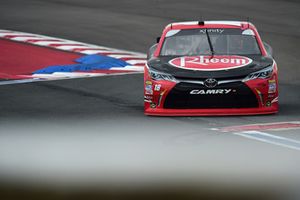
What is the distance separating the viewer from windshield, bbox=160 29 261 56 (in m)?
16.5

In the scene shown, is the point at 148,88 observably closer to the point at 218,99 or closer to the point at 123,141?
the point at 218,99

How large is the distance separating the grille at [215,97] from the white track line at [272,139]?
1.10 meters

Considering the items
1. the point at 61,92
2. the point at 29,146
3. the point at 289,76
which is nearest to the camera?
the point at 29,146

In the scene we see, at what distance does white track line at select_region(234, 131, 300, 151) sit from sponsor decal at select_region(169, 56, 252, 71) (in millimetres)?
1563

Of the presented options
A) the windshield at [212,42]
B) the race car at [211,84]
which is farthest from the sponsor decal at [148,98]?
the windshield at [212,42]

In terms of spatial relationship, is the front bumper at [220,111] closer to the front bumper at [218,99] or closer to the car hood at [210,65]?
the front bumper at [218,99]

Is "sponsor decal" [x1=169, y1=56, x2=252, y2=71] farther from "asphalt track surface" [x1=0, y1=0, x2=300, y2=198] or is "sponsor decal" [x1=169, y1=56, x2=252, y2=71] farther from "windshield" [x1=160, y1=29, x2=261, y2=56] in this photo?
"asphalt track surface" [x1=0, y1=0, x2=300, y2=198]

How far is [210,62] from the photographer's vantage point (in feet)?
51.9

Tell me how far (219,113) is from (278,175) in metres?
4.06

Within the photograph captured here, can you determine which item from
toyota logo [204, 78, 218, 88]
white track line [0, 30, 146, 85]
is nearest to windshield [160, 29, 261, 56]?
toyota logo [204, 78, 218, 88]

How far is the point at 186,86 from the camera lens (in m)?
15.3

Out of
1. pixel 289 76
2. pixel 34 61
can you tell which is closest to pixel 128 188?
pixel 289 76

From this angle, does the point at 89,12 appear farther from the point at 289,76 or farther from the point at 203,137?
the point at 203,137

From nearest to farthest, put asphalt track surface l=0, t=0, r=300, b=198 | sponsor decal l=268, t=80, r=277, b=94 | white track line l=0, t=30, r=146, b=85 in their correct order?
asphalt track surface l=0, t=0, r=300, b=198 < sponsor decal l=268, t=80, r=277, b=94 < white track line l=0, t=30, r=146, b=85
